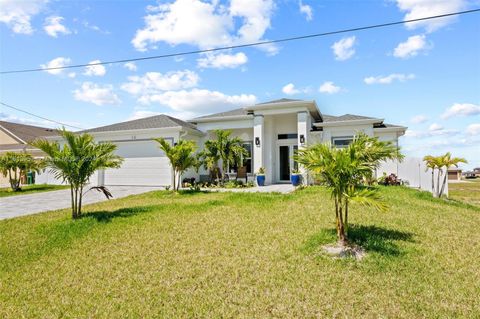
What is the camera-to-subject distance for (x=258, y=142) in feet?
54.4

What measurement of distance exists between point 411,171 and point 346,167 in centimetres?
1492

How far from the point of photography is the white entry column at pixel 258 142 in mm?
16562

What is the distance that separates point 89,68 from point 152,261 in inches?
557

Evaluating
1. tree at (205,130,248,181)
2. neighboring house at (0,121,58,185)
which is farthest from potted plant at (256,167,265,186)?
neighboring house at (0,121,58,185)

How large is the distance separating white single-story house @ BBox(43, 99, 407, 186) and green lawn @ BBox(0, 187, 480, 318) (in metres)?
9.02

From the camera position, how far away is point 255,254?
5.35 meters

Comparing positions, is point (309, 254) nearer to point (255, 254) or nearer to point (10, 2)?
point (255, 254)

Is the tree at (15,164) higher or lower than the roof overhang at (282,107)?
lower

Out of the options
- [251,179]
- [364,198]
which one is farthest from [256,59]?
[364,198]

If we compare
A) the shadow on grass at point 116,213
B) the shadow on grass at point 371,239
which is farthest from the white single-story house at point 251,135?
the shadow on grass at point 371,239

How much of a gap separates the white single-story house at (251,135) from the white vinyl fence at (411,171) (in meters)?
1.69

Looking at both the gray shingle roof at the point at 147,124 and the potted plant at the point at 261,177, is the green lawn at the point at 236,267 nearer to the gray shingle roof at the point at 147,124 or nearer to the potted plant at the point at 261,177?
the potted plant at the point at 261,177

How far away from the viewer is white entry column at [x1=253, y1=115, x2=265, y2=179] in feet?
54.3

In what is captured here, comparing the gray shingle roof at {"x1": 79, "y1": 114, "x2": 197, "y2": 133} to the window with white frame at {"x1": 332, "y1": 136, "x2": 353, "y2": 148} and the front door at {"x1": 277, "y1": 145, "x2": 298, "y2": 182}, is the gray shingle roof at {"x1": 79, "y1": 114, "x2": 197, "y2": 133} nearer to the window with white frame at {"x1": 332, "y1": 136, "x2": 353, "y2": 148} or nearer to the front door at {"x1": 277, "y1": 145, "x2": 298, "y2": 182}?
the front door at {"x1": 277, "y1": 145, "x2": 298, "y2": 182}
